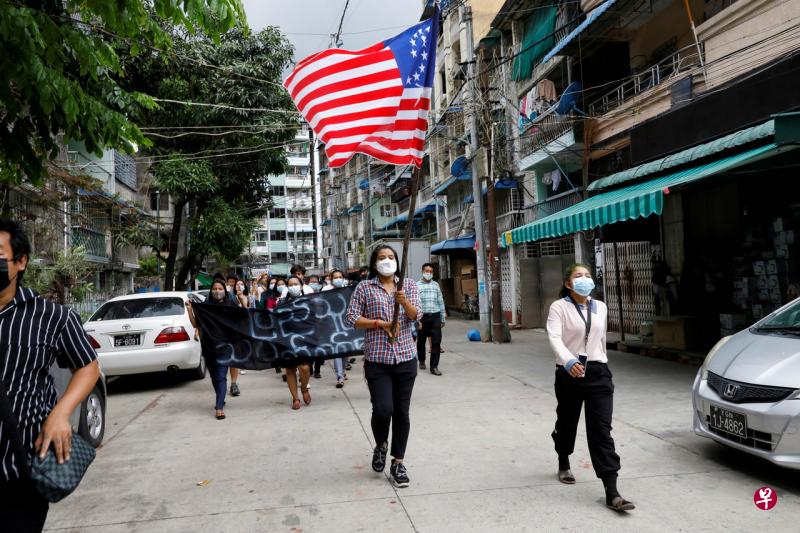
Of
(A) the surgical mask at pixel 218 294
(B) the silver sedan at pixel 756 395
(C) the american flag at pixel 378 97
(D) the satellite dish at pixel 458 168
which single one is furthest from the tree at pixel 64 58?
(D) the satellite dish at pixel 458 168

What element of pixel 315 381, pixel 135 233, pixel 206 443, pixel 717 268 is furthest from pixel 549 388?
pixel 135 233

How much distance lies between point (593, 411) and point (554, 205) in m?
15.5

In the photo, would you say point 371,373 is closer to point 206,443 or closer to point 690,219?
point 206,443

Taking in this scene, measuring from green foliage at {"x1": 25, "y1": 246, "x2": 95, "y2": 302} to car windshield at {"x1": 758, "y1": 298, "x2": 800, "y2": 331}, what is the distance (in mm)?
11860

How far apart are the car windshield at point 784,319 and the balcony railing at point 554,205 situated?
1111 centimetres

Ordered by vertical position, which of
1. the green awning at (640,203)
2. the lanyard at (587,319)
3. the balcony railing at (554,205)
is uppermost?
the balcony railing at (554,205)

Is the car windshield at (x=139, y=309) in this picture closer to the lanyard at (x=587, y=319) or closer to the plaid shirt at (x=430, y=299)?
the plaid shirt at (x=430, y=299)

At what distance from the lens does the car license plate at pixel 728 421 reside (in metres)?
4.88

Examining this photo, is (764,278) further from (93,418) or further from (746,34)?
(93,418)

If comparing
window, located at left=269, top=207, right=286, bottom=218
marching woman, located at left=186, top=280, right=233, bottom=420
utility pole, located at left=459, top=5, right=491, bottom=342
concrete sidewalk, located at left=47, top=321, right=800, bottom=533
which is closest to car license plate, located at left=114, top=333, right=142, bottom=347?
concrete sidewalk, located at left=47, top=321, right=800, bottom=533

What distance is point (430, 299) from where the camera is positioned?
11094 mm

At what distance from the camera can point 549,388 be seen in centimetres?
928

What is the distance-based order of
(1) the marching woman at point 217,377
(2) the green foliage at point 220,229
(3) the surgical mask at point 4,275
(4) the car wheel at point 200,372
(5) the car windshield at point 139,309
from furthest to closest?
(2) the green foliage at point 220,229 < (4) the car wheel at point 200,372 < (5) the car windshield at point 139,309 < (1) the marching woman at point 217,377 < (3) the surgical mask at point 4,275

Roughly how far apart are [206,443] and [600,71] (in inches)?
592
